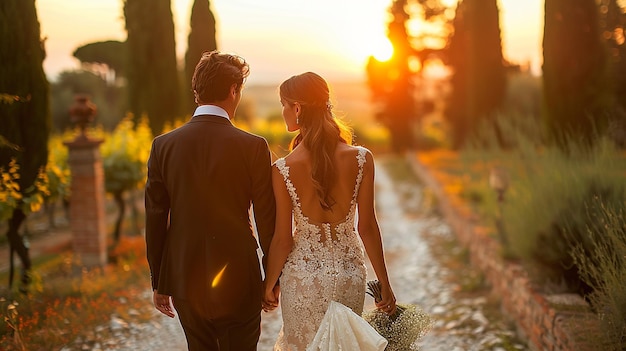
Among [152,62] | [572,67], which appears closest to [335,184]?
[572,67]

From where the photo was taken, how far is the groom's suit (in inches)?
112

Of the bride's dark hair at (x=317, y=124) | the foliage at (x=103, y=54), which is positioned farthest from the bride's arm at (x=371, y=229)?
the foliage at (x=103, y=54)

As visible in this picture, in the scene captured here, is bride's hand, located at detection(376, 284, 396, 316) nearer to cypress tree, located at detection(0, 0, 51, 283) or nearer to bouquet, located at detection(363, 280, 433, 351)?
bouquet, located at detection(363, 280, 433, 351)

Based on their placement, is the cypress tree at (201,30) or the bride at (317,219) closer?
the bride at (317,219)

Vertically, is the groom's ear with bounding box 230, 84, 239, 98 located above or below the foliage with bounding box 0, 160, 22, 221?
above

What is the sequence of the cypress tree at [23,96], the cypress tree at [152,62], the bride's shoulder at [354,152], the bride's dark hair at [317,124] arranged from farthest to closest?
the cypress tree at [152,62] → the cypress tree at [23,96] → the bride's shoulder at [354,152] → the bride's dark hair at [317,124]

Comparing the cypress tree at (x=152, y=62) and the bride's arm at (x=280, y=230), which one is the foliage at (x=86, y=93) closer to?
the cypress tree at (x=152, y=62)

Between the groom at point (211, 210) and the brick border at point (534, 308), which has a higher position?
the groom at point (211, 210)

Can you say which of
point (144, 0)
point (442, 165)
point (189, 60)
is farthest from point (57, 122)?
point (442, 165)

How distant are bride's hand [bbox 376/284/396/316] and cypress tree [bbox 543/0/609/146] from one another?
310 inches

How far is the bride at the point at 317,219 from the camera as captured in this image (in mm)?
3025

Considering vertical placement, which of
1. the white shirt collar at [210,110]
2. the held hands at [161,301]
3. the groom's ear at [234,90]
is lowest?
the held hands at [161,301]

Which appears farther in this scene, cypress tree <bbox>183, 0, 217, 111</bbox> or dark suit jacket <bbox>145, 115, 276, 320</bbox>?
cypress tree <bbox>183, 0, 217, 111</bbox>

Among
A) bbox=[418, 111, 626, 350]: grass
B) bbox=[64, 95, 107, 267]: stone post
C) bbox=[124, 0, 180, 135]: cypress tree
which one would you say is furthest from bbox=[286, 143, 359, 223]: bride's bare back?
bbox=[124, 0, 180, 135]: cypress tree
